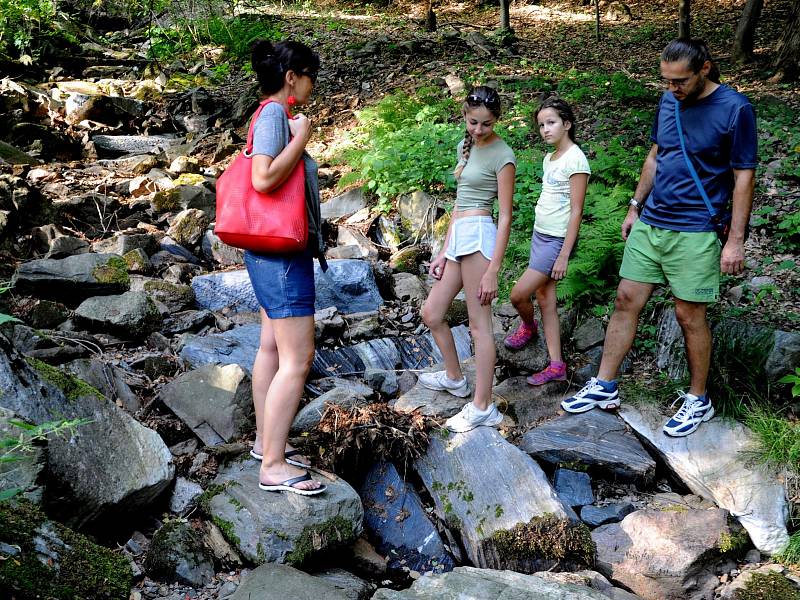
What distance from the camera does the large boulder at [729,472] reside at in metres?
3.95

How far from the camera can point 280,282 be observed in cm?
337

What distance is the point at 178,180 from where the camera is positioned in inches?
398

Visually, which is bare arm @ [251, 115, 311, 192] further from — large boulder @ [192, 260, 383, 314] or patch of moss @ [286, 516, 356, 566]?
large boulder @ [192, 260, 383, 314]

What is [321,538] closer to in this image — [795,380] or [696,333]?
[696,333]

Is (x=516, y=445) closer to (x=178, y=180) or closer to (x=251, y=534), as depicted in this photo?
(x=251, y=534)

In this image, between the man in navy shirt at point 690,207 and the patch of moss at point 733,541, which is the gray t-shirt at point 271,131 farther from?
the patch of moss at point 733,541

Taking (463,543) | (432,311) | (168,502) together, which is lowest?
(463,543)

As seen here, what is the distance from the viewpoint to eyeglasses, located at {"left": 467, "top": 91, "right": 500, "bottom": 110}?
154 inches

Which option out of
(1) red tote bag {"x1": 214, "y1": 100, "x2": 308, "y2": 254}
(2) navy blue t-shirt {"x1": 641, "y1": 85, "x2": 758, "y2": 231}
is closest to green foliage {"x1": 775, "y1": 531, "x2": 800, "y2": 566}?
(2) navy blue t-shirt {"x1": 641, "y1": 85, "x2": 758, "y2": 231}

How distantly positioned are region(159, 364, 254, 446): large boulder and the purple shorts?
2.14 metres

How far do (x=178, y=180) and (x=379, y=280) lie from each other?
4289 millimetres

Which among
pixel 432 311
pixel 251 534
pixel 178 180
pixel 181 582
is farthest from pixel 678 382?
pixel 178 180

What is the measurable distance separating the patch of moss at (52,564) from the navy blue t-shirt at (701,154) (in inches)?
138

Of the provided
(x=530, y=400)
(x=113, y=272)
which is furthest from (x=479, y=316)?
(x=113, y=272)
